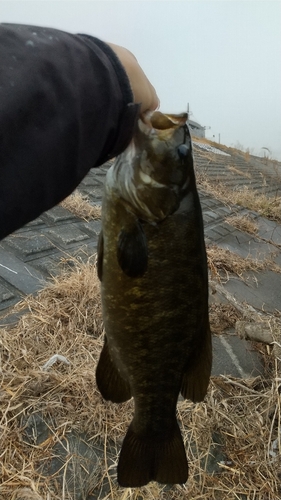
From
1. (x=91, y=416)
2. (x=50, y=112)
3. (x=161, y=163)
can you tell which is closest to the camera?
(x=50, y=112)

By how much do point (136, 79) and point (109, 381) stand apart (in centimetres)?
101

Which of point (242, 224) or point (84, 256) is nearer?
point (84, 256)

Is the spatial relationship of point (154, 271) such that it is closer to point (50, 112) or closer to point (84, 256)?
point (50, 112)

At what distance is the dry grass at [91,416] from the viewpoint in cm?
235

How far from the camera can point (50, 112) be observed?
0.96 meters

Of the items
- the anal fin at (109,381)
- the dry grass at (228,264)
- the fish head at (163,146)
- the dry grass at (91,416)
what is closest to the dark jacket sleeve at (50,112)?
the fish head at (163,146)

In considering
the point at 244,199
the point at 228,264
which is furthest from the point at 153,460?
the point at 244,199

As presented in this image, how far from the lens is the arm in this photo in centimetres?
90

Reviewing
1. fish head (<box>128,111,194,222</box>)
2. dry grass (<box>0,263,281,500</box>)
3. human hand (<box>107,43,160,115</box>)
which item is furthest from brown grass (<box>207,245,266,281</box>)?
human hand (<box>107,43,160,115</box>)

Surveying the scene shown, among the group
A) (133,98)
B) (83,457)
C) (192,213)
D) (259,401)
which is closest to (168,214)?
(192,213)

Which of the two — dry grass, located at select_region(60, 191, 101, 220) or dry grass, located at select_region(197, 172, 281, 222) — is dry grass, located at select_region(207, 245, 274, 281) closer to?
dry grass, located at select_region(60, 191, 101, 220)

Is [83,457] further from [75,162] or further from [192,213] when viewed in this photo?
[75,162]

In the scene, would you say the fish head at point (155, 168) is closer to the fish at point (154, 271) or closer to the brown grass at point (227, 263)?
the fish at point (154, 271)

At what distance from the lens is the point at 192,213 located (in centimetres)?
134
